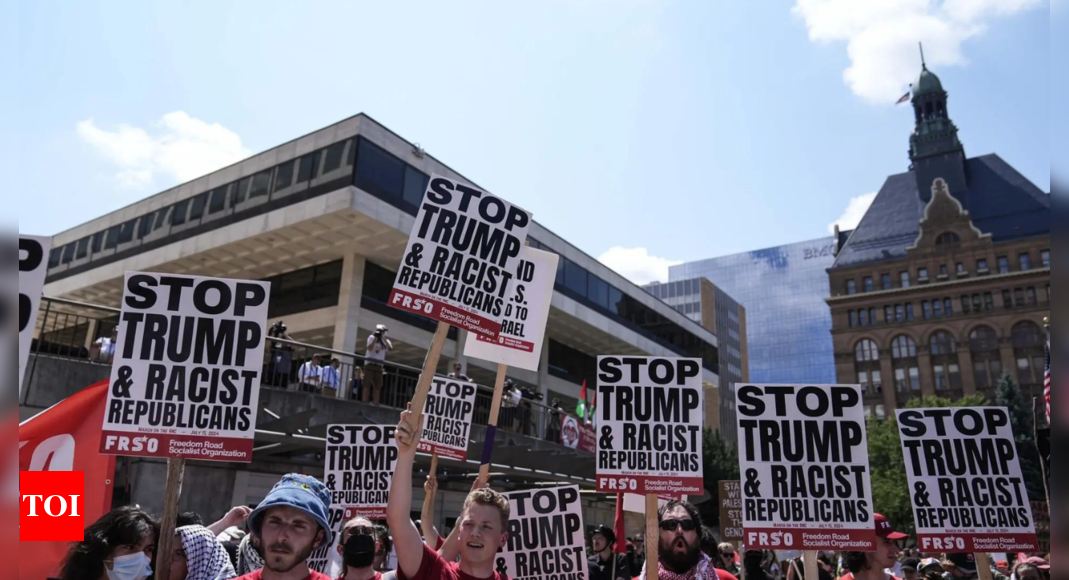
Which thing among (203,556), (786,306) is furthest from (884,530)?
(786,306)

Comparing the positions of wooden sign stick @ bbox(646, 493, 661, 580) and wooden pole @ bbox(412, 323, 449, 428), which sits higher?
wooden pole @ bbox(412, 323, 449, 428)

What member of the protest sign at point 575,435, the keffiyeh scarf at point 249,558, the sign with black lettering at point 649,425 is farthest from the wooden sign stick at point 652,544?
the protest sign at point 575,435

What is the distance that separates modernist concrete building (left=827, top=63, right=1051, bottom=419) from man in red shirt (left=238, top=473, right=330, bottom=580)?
3522 inches

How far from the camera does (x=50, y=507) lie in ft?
12.0

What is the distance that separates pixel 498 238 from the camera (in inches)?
230

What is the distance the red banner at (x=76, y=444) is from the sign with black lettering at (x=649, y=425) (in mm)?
4038

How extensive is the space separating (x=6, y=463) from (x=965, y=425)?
324 inches

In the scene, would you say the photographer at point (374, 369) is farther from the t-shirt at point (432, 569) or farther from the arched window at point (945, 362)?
the arched window at point (945, 362)

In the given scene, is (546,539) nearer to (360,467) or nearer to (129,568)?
(360,467)

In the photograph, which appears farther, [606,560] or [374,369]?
[374,369]

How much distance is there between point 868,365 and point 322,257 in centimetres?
7720

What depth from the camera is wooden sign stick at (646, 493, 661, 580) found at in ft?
16.8

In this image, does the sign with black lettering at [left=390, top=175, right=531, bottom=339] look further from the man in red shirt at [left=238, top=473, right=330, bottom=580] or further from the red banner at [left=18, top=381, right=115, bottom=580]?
the red banner at [left=18, top=381, right=115, bottom=580]

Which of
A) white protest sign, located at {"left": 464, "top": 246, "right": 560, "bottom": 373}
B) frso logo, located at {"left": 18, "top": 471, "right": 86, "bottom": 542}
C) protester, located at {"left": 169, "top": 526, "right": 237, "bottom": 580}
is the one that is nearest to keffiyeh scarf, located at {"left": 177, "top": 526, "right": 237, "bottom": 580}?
protester, located at {"left": 169, "top": 526, "right": 237, "bottom": 580}
